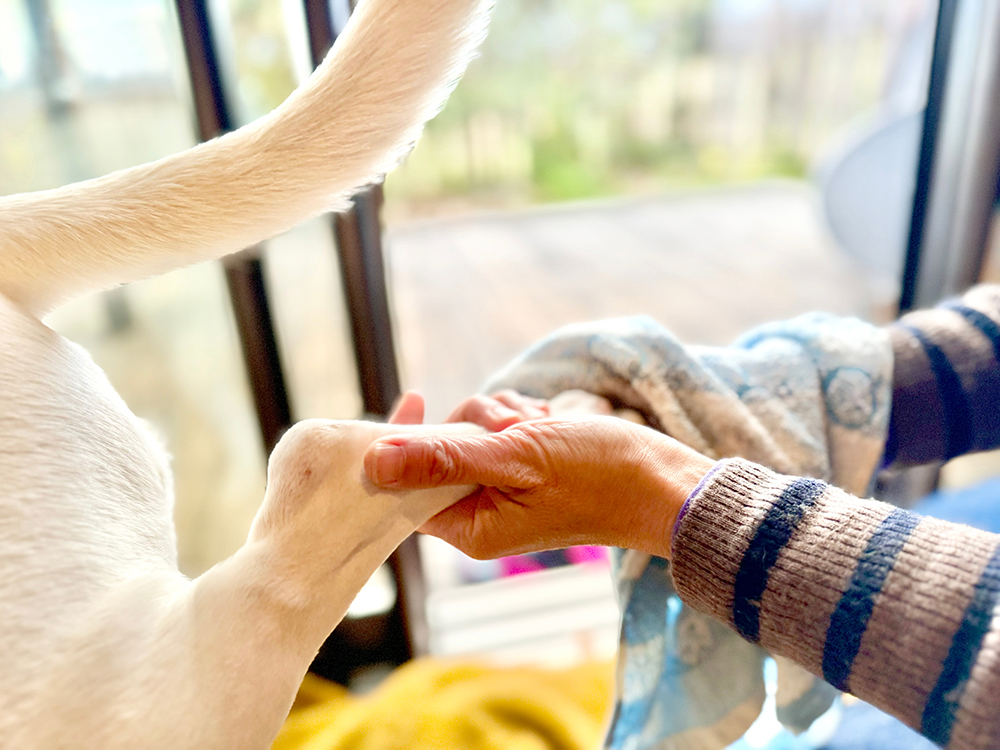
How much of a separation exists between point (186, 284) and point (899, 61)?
1.54 meters

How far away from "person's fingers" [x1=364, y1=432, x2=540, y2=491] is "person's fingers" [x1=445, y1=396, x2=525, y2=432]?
5 centimetres

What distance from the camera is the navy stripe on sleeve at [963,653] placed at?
1.28ft

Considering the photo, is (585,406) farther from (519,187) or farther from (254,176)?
(519,187)

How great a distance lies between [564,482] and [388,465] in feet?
0.49

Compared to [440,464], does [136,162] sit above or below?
above

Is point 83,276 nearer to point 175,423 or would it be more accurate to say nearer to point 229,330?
point 229,330

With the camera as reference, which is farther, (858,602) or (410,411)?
(410,411)

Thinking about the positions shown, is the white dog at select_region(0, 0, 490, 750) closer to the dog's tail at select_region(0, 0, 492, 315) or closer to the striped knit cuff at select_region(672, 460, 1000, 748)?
the dog's tail at select_region(0, 0, 492, 315)

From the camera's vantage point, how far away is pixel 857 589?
431mm

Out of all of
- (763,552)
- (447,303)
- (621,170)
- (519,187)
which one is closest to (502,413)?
(763,552)

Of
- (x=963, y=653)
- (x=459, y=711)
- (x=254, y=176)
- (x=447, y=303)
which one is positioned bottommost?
(x=459, y=711)

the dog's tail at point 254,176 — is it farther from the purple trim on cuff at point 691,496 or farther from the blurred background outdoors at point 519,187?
the purple trim on cuff at point 691,496

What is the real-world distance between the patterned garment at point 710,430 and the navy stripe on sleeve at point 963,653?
0.23m

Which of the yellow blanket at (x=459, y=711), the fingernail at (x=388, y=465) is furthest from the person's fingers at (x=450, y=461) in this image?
the yellow blanket at (x=459, y=711)
